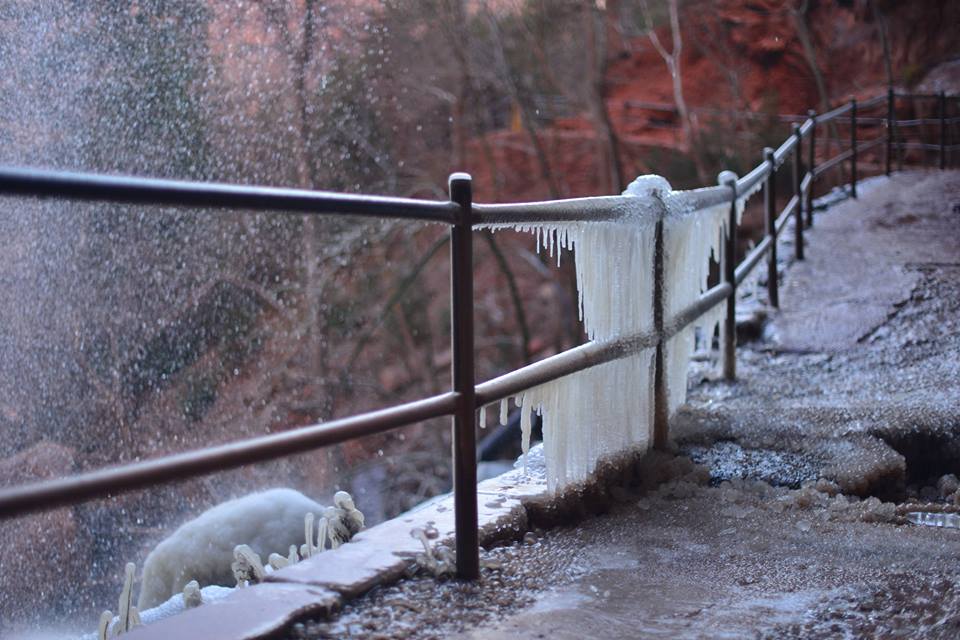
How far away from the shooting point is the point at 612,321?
3.29 metres

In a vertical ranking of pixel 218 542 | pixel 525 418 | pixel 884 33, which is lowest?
pixel 218 542

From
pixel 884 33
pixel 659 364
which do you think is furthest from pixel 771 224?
pixel 884 33

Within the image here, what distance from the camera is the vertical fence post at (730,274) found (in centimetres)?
501

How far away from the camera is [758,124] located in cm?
2275

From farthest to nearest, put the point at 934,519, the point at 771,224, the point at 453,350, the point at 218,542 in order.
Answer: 1. the point at 771,224
2. the point at 218,542
3. the point at 934,519
4. the point at 453,350

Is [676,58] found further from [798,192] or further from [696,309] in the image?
[696,309]

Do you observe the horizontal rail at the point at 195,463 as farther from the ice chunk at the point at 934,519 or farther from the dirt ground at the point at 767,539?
the ice chunk at the point at 934,519

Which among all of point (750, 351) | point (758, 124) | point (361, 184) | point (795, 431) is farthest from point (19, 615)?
point (758, 124)

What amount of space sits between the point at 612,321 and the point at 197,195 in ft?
5.82

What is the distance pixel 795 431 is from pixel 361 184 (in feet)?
44.5

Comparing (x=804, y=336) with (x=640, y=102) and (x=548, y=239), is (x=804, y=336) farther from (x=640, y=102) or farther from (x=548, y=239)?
(x=640, y=102)

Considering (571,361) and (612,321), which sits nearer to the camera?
(571,361)

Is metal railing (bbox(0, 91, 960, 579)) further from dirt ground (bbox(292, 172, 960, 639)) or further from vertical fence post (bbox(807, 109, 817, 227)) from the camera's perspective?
vertical fence post (bbox(807, 109, 817, 227))

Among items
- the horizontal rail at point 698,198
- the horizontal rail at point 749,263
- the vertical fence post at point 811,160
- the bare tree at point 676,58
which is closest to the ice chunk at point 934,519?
the horizontal rail at point 698,198
